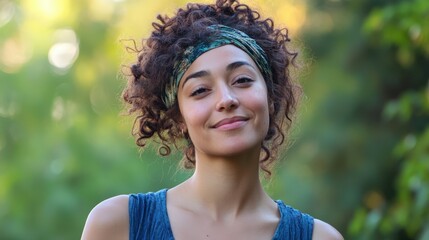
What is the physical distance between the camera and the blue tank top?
4.28 m

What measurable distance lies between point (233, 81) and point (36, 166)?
962cm

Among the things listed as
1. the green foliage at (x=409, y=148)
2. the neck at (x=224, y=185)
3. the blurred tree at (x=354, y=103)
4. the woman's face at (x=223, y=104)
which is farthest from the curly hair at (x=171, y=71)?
the blurred tree at (x=354, y=103)

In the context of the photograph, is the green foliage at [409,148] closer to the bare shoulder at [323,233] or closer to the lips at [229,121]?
the bare shoulder at [323,233]

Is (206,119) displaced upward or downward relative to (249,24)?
downward

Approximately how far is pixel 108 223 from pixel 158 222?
169mm

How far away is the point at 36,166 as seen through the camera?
538 inches

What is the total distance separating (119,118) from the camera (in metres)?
12.6

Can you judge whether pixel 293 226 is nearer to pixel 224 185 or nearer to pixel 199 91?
pixel 224 185

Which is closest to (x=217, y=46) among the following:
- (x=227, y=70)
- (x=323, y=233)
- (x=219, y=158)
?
(x=227, y=70)

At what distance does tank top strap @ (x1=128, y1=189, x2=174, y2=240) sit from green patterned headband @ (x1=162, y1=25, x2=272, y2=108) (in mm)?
345

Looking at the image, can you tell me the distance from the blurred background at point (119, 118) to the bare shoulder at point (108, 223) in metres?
6.13

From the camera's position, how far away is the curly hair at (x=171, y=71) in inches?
176

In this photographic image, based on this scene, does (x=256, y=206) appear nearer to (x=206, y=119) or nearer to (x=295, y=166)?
(x=206, y=119)

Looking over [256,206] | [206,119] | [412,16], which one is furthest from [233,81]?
[412,16]
